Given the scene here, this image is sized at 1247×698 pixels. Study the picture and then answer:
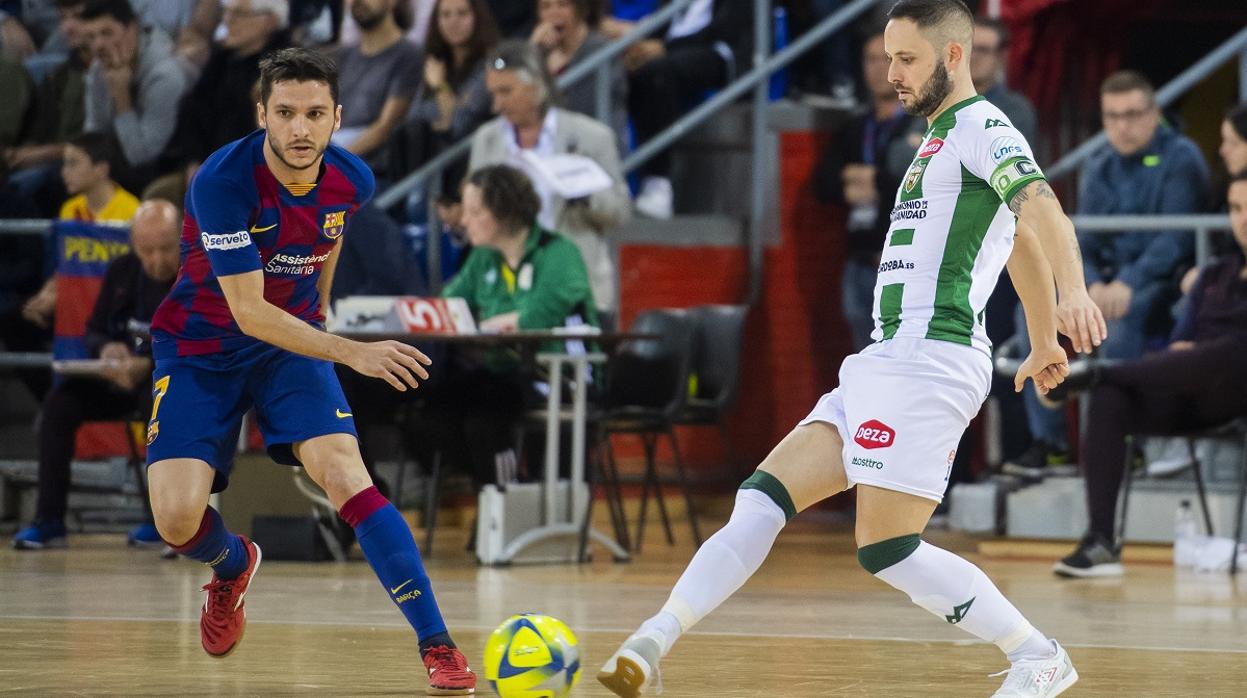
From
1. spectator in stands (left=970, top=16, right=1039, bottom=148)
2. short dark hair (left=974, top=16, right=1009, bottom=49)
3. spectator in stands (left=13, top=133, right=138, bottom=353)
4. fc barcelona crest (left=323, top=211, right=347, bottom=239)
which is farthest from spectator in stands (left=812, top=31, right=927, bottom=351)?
fc barcelona crest (left=323, top=211, right=347, bottom=239)

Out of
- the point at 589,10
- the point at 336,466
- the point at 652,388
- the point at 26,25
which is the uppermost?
the point at 589,10

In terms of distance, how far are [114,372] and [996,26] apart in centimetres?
476

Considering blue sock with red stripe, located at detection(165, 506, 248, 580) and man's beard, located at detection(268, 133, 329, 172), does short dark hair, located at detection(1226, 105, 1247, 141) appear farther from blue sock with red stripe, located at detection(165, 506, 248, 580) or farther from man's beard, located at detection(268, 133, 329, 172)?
blue sock with red stripe, located at detection(165, 506, 248, 580)

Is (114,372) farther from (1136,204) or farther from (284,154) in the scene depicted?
(1136,204)

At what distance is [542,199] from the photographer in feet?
31.7

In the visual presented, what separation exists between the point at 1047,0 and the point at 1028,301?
20.4 ft

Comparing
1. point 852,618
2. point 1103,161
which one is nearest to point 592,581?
point 852,618

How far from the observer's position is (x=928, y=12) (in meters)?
4.45

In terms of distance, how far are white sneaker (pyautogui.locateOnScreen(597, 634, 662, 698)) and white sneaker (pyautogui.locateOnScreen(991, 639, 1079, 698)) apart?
0.84 meters

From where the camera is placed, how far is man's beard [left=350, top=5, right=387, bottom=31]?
10.6m

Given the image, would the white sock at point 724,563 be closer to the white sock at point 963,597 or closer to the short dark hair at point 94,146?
the white sock at point 963,597

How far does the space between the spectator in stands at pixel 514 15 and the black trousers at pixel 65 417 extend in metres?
3.27

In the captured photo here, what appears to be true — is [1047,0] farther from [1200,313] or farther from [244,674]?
[244,674]

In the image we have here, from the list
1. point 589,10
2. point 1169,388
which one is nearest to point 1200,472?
point 1169,388
